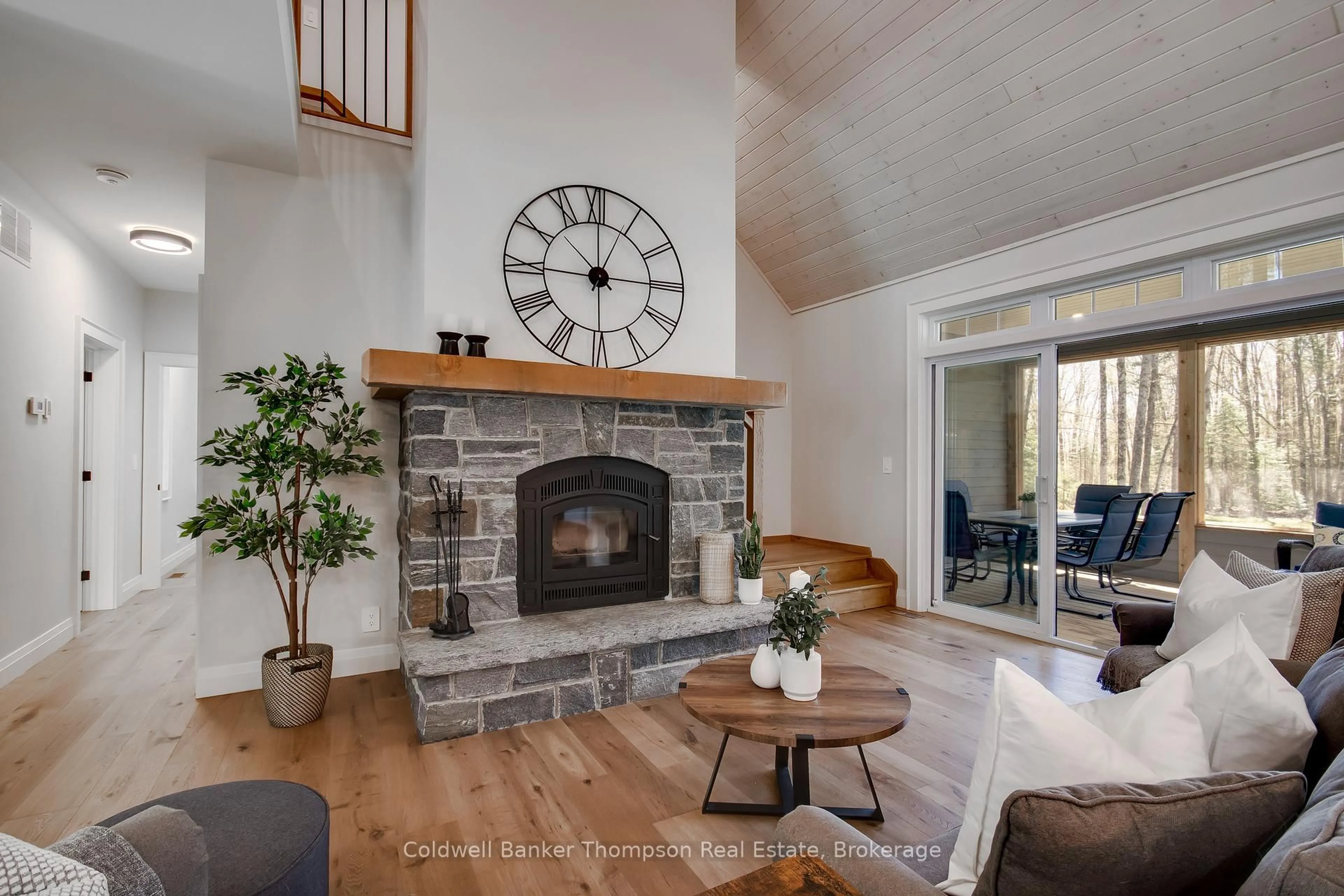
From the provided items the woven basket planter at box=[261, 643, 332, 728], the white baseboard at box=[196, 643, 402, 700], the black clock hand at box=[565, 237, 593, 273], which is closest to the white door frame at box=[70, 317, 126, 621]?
the white baseboard at box=[196, 643, 402, 700]

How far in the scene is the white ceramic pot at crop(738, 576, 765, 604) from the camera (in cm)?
350

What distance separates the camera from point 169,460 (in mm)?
7199

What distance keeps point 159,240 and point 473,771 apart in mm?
3875

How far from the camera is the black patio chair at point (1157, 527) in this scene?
436cm

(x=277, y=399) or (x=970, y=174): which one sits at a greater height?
(x=970, y=174)

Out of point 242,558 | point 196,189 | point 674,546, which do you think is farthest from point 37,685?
point 674,546

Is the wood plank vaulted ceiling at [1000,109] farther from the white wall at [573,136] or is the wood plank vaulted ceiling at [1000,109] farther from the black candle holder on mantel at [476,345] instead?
the black candle holder on mantel at [476,345]

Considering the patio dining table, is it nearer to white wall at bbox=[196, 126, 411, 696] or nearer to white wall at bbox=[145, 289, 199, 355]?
white wall at bbox=[196, 126, 411, 696]

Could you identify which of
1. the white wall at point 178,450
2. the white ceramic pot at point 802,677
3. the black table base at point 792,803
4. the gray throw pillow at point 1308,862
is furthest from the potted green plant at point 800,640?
the white wall at point 178,450

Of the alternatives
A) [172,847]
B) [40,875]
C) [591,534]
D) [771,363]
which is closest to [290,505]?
[591,534]

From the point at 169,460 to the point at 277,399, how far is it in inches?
228

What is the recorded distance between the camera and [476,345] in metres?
2.99

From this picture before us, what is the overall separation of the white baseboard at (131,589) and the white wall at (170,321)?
1.91m

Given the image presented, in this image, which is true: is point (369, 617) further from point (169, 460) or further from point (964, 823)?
point (169, 460)
